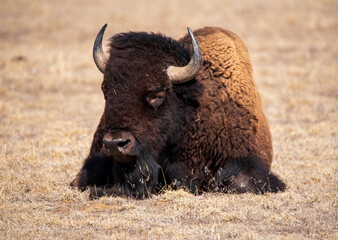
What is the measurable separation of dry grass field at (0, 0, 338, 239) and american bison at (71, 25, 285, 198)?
29cm

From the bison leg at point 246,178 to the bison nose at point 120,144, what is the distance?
1.31 m

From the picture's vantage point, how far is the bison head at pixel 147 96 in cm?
531

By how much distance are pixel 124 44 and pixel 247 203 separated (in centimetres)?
242

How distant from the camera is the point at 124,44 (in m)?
5.62

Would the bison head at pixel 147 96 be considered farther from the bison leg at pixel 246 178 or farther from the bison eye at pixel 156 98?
the bison leg at pixel 246 178

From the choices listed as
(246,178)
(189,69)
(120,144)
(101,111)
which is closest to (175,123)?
(189,69)

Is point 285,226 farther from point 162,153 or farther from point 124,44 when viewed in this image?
point 124,44

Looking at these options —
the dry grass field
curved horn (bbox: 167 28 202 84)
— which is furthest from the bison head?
the dry grass field

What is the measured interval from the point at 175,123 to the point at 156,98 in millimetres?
422

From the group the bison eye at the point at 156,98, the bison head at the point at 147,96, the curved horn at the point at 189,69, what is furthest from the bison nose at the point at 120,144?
the curved horn at the point at 189,69

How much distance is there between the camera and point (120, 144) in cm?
520

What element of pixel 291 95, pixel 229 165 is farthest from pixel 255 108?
pixel 291 95

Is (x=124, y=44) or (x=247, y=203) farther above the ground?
(x=124, y=44)

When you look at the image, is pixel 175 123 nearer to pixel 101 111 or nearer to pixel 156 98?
pixel 156 98
